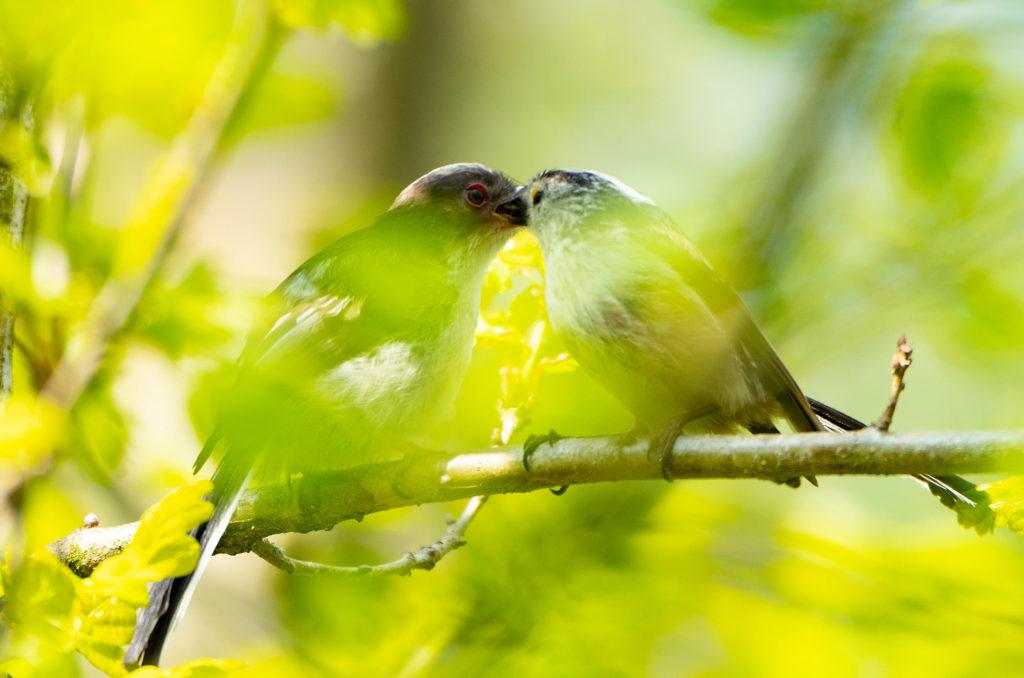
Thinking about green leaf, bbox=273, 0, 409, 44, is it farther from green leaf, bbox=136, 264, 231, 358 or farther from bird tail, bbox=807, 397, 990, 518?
bird tail, bbox=807, 397, 990, 518

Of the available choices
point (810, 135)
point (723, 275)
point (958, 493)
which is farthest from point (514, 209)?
point (810, 135)

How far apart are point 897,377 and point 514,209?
1.85 metres

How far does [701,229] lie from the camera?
1070 mm

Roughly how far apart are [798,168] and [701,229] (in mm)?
315

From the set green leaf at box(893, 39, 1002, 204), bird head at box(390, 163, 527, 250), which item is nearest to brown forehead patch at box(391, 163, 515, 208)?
bird head at box(390, 163, 527, 250)

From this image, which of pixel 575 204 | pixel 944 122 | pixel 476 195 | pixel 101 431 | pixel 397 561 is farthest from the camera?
pixel 476 195

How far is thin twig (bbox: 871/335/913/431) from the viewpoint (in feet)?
5.97

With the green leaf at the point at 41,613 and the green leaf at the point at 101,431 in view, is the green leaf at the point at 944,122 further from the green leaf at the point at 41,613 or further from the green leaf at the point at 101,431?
the green leaf at the point at 101,431

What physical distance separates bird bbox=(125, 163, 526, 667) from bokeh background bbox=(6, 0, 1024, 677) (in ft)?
0.42

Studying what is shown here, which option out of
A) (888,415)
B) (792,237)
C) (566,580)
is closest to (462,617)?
(566,580)

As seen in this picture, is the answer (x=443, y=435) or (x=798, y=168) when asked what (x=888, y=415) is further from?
(x=443, y=435)

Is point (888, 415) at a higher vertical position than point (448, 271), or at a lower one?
higher

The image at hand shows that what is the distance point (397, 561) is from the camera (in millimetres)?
2479

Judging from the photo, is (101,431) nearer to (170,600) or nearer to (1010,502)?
(170,600)
